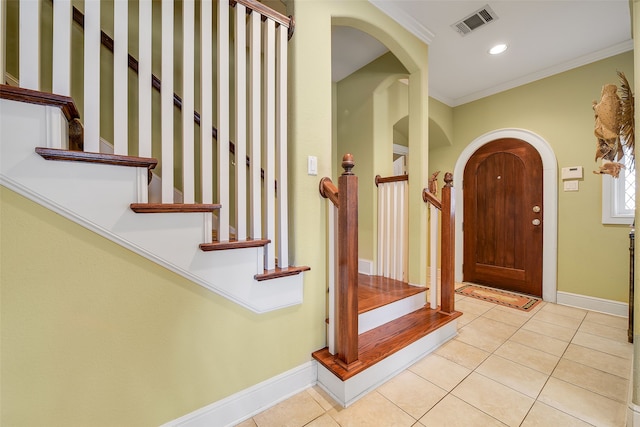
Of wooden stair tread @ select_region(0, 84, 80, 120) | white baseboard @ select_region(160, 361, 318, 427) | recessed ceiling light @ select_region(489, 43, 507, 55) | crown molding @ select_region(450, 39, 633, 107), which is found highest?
recessed ceiling light @ select_region(489, 43, 507, 55)

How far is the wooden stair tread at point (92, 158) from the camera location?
83cm

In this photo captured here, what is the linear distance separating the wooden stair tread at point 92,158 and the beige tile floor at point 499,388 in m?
1.30

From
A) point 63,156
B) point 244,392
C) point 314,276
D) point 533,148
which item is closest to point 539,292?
point 533,148

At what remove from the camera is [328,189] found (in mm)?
1458

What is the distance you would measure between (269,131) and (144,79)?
586 millimetres

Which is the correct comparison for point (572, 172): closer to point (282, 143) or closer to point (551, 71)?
point (551, 71)

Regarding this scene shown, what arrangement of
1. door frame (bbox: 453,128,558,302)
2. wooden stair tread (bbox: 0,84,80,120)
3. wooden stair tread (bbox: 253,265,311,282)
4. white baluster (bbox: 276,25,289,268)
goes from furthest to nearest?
door frame (bbox: 453,128,558,302) < white baluster (bbox: 276,25,289,268) < wooden stair tread (bbox: 253,265,311,282) < wooden stair tread (bbox: 0,84,80,120)

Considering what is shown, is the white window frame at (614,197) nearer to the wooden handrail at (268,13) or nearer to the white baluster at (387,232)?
the white baluster at (387,232)

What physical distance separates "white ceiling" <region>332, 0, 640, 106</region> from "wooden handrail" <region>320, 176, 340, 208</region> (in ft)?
4.81

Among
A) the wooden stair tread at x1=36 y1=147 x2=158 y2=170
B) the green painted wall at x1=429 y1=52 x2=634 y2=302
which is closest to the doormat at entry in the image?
the green painted wall at x1=429 y1=52 x2=634 y2=302

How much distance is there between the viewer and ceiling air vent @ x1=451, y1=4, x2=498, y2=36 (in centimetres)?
197

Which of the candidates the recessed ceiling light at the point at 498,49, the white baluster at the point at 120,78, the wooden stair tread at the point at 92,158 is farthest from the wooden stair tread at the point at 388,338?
the recessed ceiling light at the point at 498,49

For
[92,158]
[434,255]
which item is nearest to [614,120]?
[434,255]

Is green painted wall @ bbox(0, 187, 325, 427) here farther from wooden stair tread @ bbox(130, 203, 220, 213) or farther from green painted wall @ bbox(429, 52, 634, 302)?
green painted wall @ bbox(429, 52, 634, 302)
